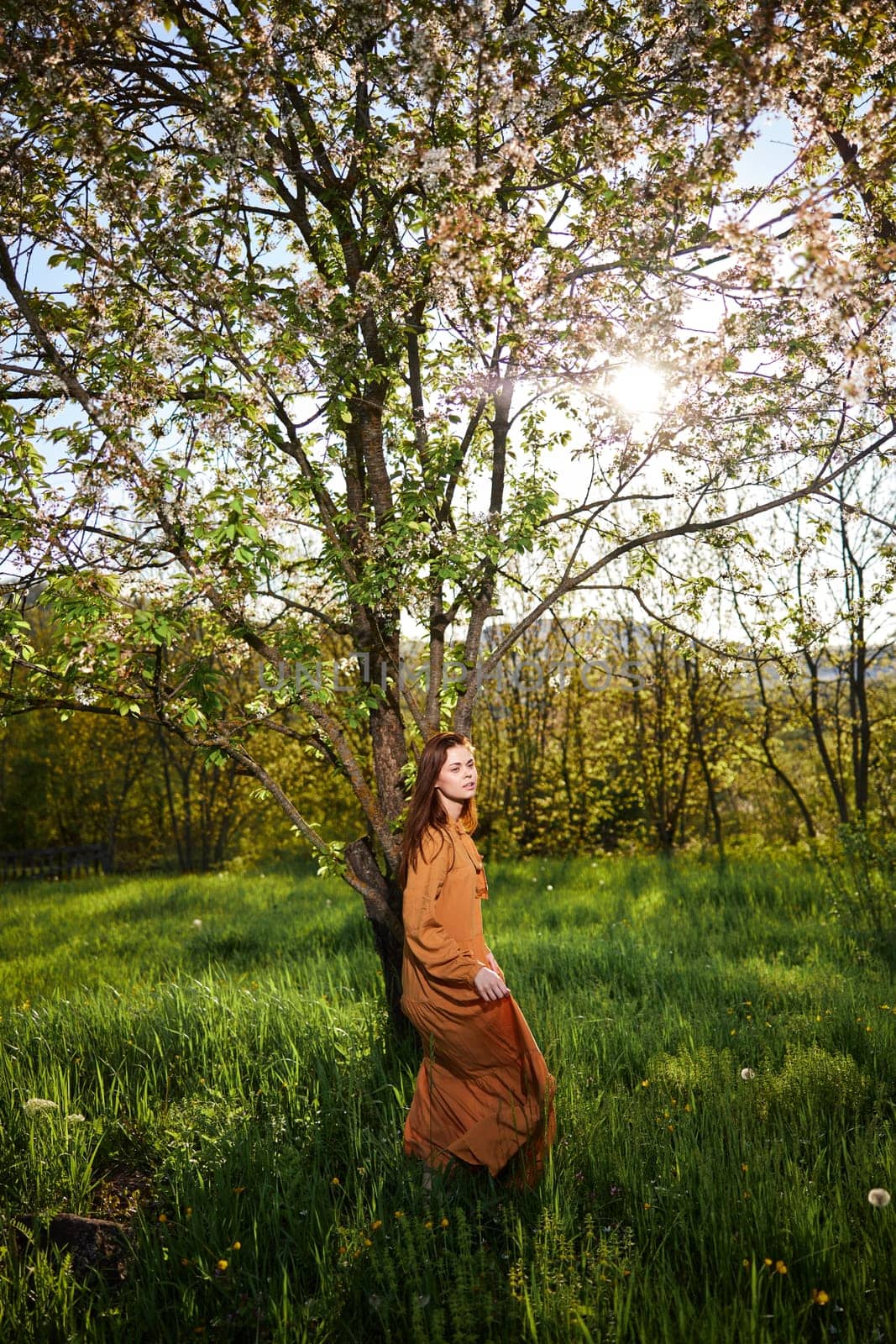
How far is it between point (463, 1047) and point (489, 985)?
0.98 ft

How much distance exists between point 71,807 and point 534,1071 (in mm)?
16282

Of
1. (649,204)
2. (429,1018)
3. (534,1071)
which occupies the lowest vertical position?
(534,1071)

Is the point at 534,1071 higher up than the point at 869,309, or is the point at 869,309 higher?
the point at 869,309

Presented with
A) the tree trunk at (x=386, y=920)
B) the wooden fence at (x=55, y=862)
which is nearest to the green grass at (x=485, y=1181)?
the tree trunk at (x=386, y=920)

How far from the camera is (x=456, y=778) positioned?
3.21m

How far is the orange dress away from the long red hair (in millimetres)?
69

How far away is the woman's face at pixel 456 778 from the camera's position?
320 centimetres

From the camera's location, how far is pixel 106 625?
3217mm

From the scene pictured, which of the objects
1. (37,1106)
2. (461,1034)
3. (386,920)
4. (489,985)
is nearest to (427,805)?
(489,985)

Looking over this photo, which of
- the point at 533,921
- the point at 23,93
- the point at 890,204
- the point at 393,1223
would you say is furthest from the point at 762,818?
the point at 23,93

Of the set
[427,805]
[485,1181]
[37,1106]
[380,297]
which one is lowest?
[485,1181]

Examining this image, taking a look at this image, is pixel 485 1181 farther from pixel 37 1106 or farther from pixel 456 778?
pixel 37 1106

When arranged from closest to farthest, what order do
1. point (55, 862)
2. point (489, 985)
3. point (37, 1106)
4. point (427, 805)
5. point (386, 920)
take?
point (489, 985) < point (427, 805) < point (37, 1106) < point (386, 920) < point (55, 862)

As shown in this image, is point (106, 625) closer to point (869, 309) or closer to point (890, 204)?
point (869, 309)
